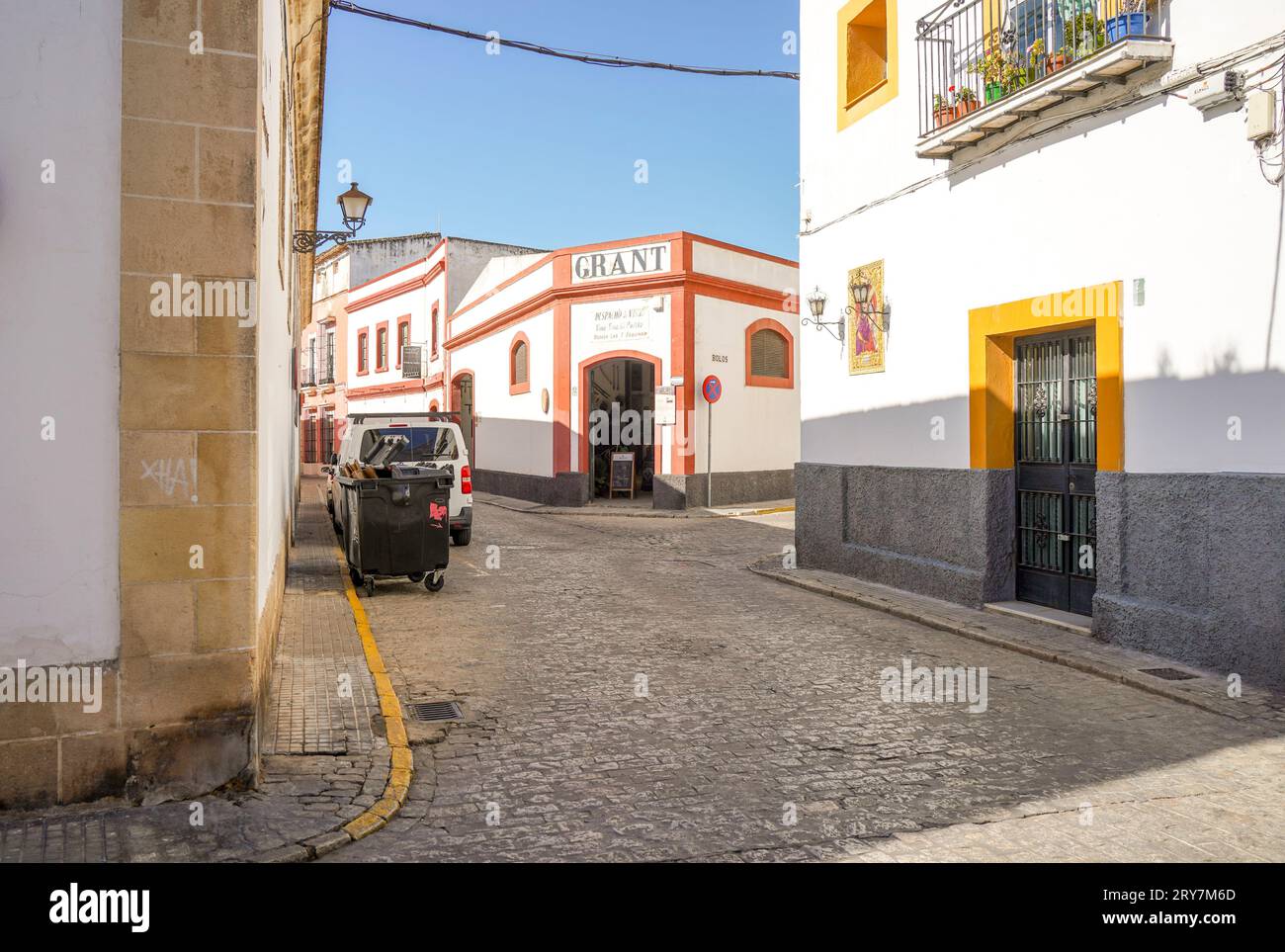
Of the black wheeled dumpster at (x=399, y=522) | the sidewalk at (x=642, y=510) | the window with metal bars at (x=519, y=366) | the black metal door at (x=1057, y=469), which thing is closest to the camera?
the black metal door at (x=1057, y=469)

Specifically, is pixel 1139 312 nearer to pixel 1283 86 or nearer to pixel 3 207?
pixel 1283 86

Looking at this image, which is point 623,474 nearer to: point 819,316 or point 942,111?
point 819,316

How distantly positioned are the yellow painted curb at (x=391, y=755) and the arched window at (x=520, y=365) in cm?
1752

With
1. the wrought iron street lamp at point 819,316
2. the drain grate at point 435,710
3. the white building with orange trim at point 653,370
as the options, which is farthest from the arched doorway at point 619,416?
the drain grate at point 435,710

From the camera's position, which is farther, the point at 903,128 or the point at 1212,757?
the point at 903,128

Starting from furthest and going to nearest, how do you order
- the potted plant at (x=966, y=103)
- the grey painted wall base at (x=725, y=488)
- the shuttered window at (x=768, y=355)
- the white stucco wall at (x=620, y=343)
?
the shuttered window at (x=768, y=355) < the white stucco wall at (x=620, y=343) < the grey painted wall base at (x=725, y=488) < the potted plant at (x=966, y=103)

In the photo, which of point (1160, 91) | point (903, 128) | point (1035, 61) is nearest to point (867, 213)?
point (903, 128)

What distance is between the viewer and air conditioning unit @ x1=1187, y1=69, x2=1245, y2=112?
22.3ft

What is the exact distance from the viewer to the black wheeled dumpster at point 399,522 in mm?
10172

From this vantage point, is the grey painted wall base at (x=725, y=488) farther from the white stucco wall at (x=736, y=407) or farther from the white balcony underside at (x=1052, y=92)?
the white balcony underside at (x=1052, y=92)

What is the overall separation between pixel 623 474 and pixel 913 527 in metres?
13.6

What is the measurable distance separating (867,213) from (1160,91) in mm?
4212

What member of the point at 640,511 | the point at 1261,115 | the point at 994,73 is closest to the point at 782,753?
the point at 1261,115

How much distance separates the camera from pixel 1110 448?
26.4 ft
